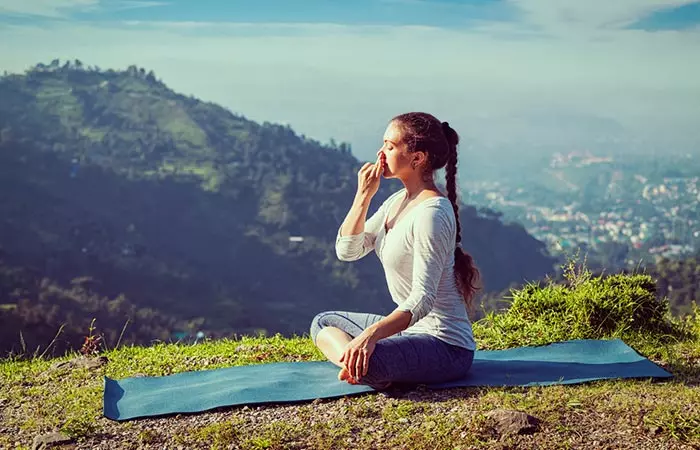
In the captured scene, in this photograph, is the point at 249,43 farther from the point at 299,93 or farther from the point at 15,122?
the point at 15,122

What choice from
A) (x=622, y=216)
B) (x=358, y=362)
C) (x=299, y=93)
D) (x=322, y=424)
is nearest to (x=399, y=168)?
(x=358, y=362)

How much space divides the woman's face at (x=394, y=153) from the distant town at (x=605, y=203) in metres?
42.6

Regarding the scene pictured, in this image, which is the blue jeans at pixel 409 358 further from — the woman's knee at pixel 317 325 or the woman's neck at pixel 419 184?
the woman's neck at pixel 419 184

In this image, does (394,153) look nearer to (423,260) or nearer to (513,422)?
(423,260)

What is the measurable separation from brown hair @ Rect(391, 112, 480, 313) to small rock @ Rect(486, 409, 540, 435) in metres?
0.82

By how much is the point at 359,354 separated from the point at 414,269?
1.55 ft

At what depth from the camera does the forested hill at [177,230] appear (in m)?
49.6

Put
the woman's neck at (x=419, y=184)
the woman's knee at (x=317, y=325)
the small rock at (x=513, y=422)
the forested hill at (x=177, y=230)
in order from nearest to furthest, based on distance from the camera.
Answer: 1. the small rock at (x=513, y=422)
2. the woman's neck at (x=419, y=184)
3. the woman's knee at (x=317, y=325)
4. the forested hill at (x=177, y=230)

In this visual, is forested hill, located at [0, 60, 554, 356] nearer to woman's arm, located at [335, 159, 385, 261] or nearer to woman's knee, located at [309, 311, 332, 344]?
woman's knee, located at [309, 311, 332, 344]

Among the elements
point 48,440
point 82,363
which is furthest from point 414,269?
point 82,363

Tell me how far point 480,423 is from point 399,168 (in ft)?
4.26

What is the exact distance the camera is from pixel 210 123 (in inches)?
3568

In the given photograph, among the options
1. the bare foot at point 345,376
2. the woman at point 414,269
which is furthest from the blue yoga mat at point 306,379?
the woman at point 414,269

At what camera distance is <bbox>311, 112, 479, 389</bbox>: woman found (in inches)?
152
